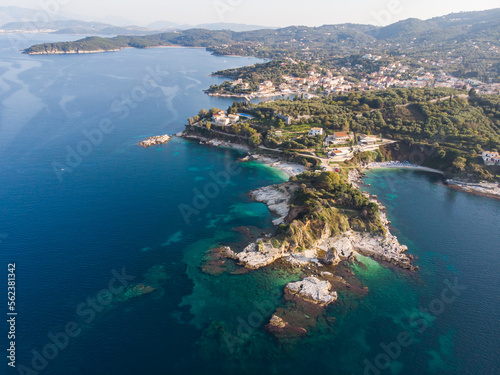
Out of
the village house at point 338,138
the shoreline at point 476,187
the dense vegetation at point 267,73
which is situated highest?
the dense vegetation at point 267,73

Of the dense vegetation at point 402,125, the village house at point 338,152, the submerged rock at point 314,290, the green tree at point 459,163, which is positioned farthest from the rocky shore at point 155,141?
the green tree at point 459,163

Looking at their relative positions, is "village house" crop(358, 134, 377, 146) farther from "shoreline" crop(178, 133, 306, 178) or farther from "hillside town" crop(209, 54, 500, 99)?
"hillside town" crop(209, 54, 500, 99)

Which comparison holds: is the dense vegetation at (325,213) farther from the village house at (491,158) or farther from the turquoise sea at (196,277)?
the village house at (491,158)

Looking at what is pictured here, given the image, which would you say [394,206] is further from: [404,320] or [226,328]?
[226,328]

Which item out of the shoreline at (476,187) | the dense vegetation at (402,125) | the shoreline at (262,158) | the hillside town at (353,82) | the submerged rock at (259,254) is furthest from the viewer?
the hillside town at (353,82)

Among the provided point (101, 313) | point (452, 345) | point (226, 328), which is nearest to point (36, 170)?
point (101, 313)

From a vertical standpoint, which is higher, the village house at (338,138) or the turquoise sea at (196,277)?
the village house at (338,138)

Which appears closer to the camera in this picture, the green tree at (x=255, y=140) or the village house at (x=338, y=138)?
the village house at (x=338, y=138)
